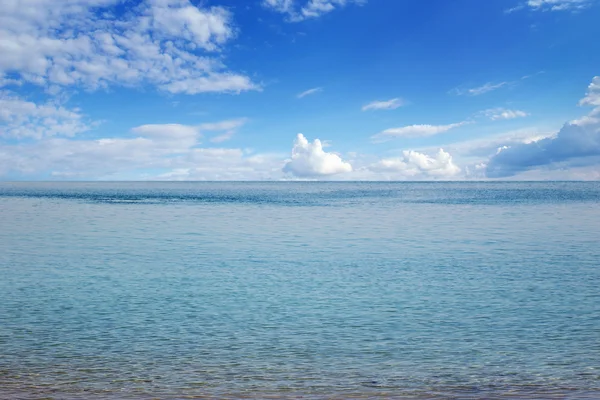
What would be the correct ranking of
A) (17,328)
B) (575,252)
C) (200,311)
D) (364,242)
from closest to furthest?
(17,328)
(200,311)
(575,252)
(364,242)

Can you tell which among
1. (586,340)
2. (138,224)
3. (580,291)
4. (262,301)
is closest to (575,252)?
(580,291)

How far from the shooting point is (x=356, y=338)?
703 inches

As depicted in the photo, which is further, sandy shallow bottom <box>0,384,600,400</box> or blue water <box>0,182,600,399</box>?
blue water <box>0,182,600,399</box>

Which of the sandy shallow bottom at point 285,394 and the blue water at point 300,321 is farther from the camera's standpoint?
the blue water at point 300,321

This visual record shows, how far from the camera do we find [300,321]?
20.2m

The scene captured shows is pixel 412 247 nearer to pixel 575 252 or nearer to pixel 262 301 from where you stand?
pixel 575 252

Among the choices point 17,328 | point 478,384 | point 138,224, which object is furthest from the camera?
point 138,224

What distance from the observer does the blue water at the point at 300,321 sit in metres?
13.8

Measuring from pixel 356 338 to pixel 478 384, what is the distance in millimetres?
5061

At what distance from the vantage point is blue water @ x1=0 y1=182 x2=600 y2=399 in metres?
13.8

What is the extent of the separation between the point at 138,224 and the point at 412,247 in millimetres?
37316

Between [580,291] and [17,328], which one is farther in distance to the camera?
[580,291]

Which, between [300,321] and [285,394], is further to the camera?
[300,321]

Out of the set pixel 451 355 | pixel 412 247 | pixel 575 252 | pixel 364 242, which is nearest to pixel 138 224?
pixel 364 242
